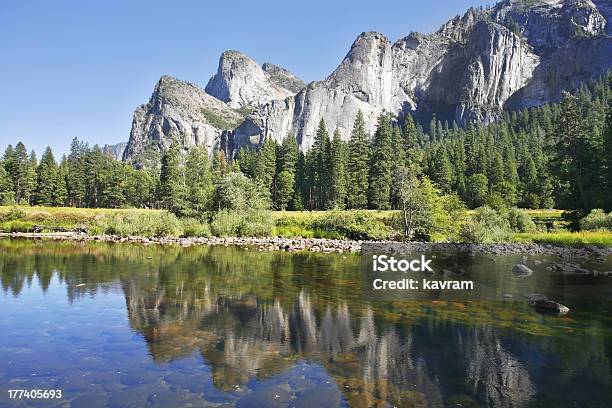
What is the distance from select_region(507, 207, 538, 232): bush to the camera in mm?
45656

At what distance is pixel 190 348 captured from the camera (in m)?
12.0

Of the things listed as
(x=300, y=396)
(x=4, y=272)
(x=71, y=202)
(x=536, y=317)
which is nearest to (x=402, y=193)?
(x=536, y=317)

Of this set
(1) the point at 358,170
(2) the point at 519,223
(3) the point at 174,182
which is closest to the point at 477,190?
(1) the point at 358,170

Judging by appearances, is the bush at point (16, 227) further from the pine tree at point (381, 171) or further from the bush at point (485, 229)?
the bush at point (485, 229)

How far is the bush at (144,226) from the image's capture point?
5059 centimetres

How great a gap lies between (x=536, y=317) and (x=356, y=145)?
70.7 metres

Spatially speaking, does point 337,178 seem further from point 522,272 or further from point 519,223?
point 522,272

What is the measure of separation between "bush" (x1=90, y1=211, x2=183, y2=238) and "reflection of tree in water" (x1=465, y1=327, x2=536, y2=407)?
4305cm

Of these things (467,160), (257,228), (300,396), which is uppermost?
(467,160)

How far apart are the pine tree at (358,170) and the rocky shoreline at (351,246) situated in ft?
106

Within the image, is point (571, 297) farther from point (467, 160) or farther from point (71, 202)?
point (71, 202)

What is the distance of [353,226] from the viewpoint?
160 ft

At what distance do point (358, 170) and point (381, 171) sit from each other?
17.6ft

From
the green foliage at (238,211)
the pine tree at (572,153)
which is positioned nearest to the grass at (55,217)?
the green foliage at (238,211)
